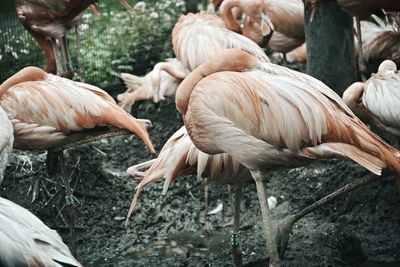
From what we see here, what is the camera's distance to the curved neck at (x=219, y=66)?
15.0 ft

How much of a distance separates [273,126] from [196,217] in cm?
181

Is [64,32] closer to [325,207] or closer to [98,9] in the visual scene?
[98,9]

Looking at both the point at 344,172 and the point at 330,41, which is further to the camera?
the point at 330,41

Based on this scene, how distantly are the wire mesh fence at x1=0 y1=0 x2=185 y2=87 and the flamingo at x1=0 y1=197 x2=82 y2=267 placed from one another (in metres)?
4.61

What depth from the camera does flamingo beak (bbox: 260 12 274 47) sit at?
7426 millimetres

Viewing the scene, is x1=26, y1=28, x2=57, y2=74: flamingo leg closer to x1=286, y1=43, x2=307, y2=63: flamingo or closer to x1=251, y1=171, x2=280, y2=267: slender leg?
x1=286, y1=43, x2=307, y2=63: flamingo

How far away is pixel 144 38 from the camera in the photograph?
8828 mm

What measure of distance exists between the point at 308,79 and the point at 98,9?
4657mm

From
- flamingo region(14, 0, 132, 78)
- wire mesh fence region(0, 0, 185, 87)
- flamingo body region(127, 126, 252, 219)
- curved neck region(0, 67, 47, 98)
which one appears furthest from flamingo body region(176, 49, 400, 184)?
wire mesh fence region(0, 0, 185, 87)

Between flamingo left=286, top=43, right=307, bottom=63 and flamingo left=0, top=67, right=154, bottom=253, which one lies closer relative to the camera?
flamingo left=0, top=67, right=154, bottom=253

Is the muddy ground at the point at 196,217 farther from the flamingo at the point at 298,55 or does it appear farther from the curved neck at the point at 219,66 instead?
the flamingo at the point at 298,55

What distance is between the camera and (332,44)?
6.63 meters

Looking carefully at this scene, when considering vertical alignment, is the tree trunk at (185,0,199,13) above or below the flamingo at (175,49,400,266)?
below

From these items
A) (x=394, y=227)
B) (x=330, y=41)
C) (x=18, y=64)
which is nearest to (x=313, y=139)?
(x=394, y=227)
